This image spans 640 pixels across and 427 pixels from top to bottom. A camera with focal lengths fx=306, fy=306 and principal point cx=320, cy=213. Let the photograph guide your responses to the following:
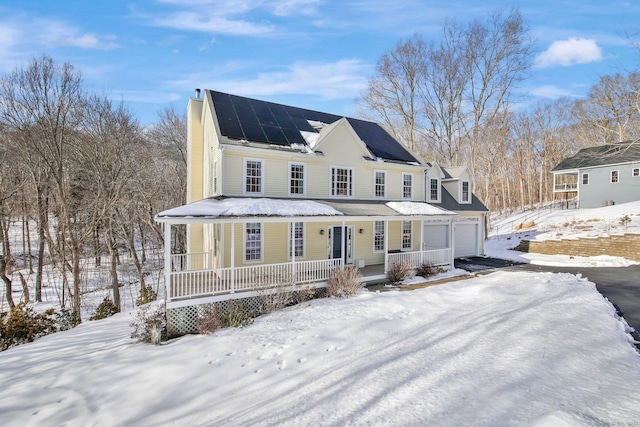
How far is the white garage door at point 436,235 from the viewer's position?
1759 centimetres

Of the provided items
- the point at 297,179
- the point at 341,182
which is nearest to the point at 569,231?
the point at 341,182

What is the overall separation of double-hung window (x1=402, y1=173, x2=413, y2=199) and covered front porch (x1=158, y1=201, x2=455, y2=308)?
155cm

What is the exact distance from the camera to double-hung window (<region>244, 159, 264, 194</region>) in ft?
40.8

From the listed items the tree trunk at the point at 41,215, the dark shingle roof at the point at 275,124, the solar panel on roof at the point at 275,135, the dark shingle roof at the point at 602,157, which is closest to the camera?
the dark shingle roof at the point at 275,124

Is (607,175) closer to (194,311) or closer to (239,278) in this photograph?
(239,278)

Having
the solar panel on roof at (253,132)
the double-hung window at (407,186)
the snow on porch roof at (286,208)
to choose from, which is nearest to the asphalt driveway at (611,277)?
the snow on porch roof at (286,208)

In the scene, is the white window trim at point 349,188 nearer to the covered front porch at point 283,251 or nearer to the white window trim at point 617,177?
the covered front porch at point 283,251

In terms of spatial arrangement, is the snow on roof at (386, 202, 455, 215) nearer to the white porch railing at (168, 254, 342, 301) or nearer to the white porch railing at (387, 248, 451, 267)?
the white porch railing at (387, 248, 451, 267)

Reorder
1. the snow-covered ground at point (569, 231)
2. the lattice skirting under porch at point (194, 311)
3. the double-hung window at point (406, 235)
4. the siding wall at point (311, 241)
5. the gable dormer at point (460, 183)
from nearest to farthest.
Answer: the lattice skirting under porch at point (194, 311) → the siding wall at point (311, 241) → the double-hung window at point (406, 235) → the snow-covered ground at point (569, 231) → the gable dormer at point (460, 183)

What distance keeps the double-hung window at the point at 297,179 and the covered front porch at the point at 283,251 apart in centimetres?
147

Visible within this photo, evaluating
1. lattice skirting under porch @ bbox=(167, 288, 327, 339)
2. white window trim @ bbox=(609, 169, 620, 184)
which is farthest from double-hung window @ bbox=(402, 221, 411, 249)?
white window trim @ bbox=(609, 169, 620, 184)

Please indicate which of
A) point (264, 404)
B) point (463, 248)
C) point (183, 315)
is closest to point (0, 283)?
point (183, 315)

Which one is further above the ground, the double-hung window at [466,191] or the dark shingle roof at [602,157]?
the dark shingle roof at [602,157]

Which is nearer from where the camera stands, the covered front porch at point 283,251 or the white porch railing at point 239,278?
the white porch railing at point 239,278
